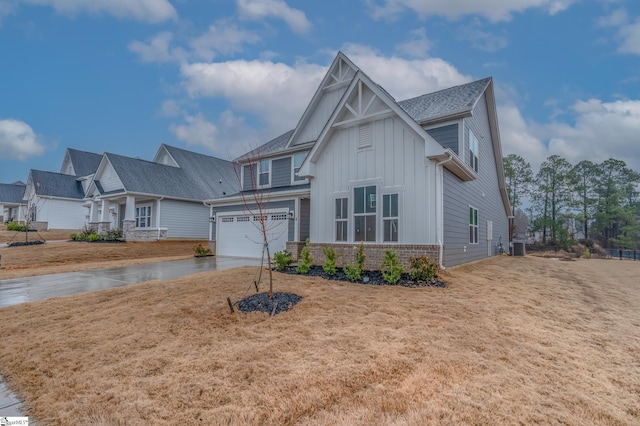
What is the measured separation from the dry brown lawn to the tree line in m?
28.4

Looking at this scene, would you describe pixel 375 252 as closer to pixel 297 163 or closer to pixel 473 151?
pixel 473 151

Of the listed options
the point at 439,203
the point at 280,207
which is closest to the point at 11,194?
the point at 280,207

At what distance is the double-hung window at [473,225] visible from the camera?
43.3ft

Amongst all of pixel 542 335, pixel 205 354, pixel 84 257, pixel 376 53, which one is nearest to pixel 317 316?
pixel 205 354

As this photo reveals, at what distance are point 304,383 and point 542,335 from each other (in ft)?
11.8

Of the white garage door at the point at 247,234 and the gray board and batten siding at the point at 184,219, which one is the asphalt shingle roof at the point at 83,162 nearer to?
the gray board and batten siding at the point at 184,219

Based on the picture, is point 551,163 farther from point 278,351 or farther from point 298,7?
point 278,351

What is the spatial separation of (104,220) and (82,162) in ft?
47.9

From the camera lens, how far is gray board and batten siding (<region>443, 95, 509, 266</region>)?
10.4m

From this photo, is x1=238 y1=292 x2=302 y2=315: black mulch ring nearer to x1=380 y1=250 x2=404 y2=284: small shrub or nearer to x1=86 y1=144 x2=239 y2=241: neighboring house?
x1=380 y1=250 x2=404 y2=284: small shrub

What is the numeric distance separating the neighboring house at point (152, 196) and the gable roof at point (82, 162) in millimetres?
9914

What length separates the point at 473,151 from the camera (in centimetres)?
1327

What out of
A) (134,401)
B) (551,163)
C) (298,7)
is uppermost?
(298,7)

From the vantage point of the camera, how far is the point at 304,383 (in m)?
3.04
